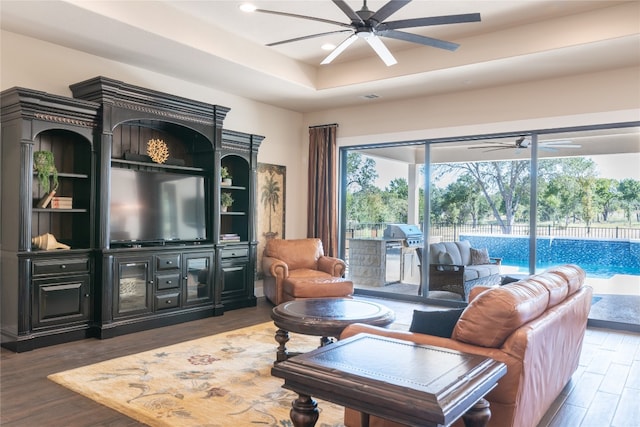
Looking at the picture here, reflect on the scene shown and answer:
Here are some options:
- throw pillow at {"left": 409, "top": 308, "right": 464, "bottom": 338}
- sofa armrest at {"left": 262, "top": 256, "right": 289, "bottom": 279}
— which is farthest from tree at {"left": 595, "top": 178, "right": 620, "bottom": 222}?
throw pillow at {"left": 409, "top": 308, "right": 464, "bottom": 338}

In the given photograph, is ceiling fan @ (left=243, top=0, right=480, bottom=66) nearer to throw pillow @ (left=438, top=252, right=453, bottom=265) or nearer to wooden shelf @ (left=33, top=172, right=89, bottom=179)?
wooden shelf @ (left=33, top=172, right=89, bottom=179)

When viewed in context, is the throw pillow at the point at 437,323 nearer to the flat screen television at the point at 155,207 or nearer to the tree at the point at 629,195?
the flat screen television at the point at 155,207

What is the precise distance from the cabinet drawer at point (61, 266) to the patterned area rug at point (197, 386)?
113 centimetres

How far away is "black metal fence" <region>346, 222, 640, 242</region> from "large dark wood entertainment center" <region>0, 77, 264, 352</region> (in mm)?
2123

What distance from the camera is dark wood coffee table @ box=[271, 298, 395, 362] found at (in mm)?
3336

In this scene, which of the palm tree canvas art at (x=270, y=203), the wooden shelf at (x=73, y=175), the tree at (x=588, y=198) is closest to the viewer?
the wooden shelf at (x=73, y=175)

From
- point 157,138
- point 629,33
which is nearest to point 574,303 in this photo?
point 629,33

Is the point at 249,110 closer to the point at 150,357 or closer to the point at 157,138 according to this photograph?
the point at 157,138

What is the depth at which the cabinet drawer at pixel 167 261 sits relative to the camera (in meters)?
5.15

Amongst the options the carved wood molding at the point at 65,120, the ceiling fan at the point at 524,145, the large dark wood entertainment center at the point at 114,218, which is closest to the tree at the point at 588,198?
the ceiling fan at the point at 524,145

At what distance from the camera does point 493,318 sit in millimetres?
2250

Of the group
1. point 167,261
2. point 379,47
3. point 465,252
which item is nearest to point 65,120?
point 167,261

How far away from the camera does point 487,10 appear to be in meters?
4.63

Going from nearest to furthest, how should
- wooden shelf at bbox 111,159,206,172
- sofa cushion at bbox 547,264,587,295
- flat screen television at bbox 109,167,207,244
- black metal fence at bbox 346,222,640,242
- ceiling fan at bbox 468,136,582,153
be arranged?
sofa cushion at bbox 547,264,587,295 < flat screen television at bbox 109,167,207,244 < wooden shelf at bbox 111,159,206,172 < black metal fence at bbox 346,222,640,242 < ceiling fan at bbox 468,136,582,153
